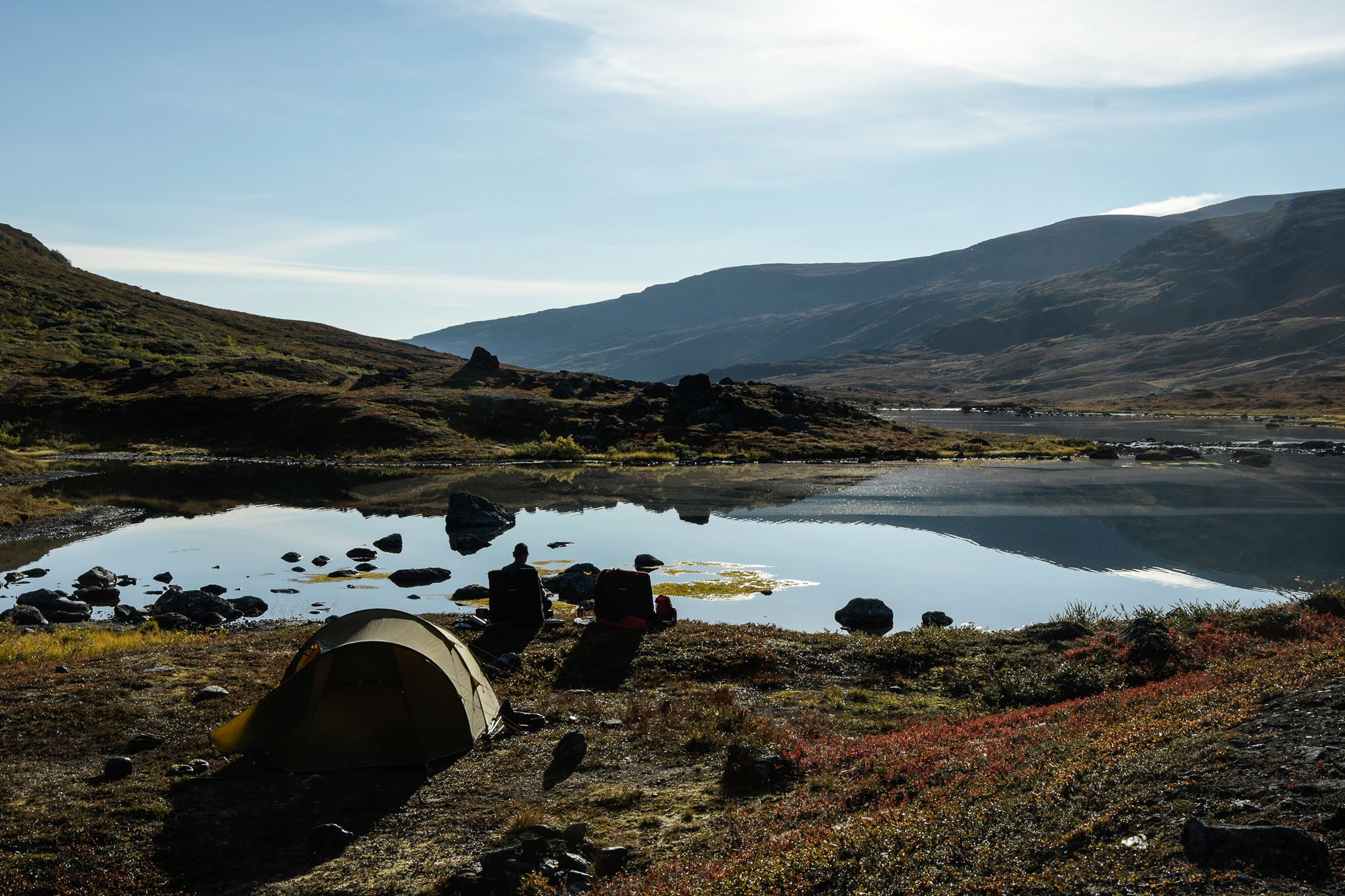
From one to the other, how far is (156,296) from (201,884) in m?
193

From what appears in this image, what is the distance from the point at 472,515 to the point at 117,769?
3298 centimetres

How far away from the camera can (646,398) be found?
10662 centimetres

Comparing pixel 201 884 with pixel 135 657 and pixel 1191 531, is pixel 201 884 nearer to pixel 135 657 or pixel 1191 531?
pixel 135 657

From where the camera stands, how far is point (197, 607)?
27.8 meters

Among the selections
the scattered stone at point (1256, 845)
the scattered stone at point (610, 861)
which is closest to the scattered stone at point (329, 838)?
the scattered stone at point (610, 861)

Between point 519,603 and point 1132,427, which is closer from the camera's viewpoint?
point 519,603

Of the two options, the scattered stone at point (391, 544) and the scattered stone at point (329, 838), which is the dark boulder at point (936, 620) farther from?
the scattered stone at point (391, 544)

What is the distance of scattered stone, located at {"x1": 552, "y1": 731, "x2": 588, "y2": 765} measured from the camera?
48.1 ft

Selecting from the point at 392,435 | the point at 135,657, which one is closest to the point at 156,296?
the point at 392,435

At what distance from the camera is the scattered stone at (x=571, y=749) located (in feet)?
48.1

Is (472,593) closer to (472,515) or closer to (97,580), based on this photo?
(97,580)

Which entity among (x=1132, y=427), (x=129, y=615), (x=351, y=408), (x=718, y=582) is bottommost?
(x=718, y=582)

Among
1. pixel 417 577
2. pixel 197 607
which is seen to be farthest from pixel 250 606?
pixel 417 577

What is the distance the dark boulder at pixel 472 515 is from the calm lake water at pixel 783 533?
1077 millimetres
